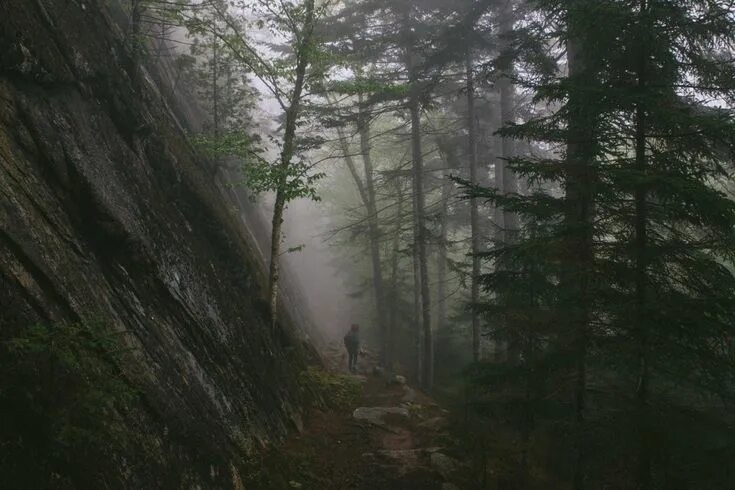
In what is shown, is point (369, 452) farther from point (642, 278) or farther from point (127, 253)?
point (642, 278)

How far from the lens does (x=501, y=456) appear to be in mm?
8555

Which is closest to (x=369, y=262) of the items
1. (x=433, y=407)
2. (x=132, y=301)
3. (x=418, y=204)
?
(x=418, y=204)

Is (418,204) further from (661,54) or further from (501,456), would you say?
(661,54)

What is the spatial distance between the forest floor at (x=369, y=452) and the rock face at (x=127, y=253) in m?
0.65

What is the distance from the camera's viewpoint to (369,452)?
992 centimetres

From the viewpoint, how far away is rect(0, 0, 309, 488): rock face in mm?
5227

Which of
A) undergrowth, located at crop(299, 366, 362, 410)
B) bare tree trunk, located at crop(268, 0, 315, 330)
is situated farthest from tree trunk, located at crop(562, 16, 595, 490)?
undergrowth, located at crop(299, 366, 362, 410)

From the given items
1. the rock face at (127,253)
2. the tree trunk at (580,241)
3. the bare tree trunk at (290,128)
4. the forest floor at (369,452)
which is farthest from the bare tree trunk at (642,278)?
the bare tree trunk at (290,128)

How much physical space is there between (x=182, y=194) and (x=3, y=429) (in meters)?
6.94

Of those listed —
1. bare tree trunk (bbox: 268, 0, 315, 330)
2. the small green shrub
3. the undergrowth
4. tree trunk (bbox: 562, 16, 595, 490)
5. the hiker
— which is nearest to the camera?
the small green shrub

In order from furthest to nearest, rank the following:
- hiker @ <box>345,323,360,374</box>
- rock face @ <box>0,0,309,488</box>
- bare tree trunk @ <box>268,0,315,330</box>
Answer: hiker @ <box>345,323,360,374</box> → bare tree trunk @ <box>268,0,315,330</box> → rock face @ <box>0,0,309,488</box>

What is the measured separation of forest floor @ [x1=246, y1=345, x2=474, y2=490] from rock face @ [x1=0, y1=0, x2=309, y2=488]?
0.65 m

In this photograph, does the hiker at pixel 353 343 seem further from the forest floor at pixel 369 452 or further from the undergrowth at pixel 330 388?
the forest floor at pixel 369 452

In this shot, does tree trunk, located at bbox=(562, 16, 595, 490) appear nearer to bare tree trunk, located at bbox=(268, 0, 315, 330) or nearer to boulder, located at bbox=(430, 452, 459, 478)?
boulder, located at bbox=(430, 452, 459, 478)
